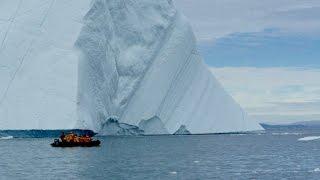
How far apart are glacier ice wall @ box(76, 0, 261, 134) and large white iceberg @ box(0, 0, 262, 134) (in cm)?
9

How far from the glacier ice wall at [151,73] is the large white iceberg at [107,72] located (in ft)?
0.30

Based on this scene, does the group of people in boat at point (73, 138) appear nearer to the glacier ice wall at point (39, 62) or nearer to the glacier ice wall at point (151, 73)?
the glacier ice wall at point (39, 62)

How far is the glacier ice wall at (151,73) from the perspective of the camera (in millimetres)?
66562

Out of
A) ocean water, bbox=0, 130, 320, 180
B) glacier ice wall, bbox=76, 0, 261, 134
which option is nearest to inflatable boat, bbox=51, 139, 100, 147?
ocean water, bbox=0, 130, 320, 180

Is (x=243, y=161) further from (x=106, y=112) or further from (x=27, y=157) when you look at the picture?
(x=106, y=112)

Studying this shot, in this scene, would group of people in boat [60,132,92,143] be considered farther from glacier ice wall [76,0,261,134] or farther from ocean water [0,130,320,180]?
glacier ice wall [76,0,261,134]

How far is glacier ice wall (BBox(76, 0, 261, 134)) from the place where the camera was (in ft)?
218

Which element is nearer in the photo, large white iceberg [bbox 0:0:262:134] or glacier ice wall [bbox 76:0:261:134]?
large white iceberg [bbox 0:0:262:134]

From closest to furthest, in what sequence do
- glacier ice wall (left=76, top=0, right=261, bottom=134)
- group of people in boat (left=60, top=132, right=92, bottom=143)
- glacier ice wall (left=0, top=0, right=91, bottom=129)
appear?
group of people in boat (left=60, top=132, right=92, bottom=143), glacier ice wall (left=0, top=0, right=91, bottom=129), glacier ice wall (left=76, top=0, right=261, bottom=134)

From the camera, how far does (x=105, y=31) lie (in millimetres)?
67562

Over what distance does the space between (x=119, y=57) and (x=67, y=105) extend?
11.1 metres

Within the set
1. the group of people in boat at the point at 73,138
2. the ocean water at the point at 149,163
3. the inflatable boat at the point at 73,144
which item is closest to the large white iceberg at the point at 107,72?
the group of people in boat at the point at 73,138

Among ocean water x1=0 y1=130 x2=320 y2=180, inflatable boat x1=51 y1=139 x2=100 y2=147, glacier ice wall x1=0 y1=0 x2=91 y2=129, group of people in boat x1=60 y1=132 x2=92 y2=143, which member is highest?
glacier ice wall x1=0 y1=0 x2=91 y2=129

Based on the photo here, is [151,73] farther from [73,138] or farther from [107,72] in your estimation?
[73,138]
